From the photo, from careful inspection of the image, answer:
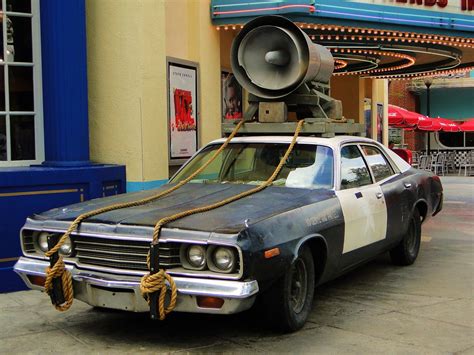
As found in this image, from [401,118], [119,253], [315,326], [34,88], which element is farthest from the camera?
[401,118]

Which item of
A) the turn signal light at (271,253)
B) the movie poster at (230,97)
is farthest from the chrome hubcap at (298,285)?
the movie poster at (230,97)

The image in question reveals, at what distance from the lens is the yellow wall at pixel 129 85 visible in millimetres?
7543

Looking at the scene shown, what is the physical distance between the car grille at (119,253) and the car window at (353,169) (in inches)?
76.6

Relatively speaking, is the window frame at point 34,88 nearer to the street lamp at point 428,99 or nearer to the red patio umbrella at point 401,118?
the red patio umbrella at point 401,118

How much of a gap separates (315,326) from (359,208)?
1.23 meters

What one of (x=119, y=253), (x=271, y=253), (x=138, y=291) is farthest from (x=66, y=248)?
(x=271, y=253)

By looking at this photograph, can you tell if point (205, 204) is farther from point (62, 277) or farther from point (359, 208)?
point (359, 208)

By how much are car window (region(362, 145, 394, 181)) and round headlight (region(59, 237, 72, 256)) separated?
316cm

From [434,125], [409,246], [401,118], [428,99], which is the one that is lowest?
[409,246]

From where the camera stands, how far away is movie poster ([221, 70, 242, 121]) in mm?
10117

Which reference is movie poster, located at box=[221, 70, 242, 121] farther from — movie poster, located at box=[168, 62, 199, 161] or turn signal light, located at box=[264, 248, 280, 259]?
turn signal light, located at box=[264, 248, 280, 259]

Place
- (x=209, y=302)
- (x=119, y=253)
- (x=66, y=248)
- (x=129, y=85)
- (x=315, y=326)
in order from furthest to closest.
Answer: (x=129, y=85)
(x=315, y=326)
(x=66, y=248)
(x=119, y=253)
(x=209, y=302)

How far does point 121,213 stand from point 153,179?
10.2 feet

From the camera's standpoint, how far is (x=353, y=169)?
5914 millimetres
